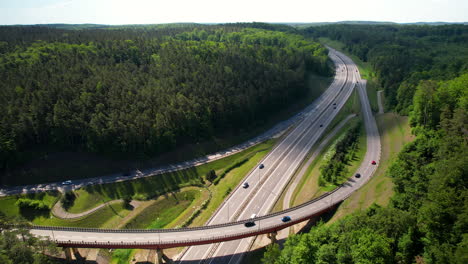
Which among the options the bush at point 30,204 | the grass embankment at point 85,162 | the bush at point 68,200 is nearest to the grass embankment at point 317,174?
the grass embankment at point 85,162

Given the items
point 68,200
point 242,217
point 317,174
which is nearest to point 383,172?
point 317,174

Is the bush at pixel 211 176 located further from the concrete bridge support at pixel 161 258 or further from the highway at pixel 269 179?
the concrete bridge support at pixel 161 258

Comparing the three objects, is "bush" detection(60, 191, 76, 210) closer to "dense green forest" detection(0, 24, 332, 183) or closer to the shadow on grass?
the shadow on grass

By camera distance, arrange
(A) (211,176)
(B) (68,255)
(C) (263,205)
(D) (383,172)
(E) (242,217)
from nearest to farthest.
A: (B) (68,255)
(E) (242,217)
(C) (263,205)
(D) (383,172)
(A) (211,176)

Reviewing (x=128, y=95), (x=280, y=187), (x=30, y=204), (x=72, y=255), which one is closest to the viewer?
(x=72, y=255)

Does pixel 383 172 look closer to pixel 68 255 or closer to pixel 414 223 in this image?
pixel 414 223
